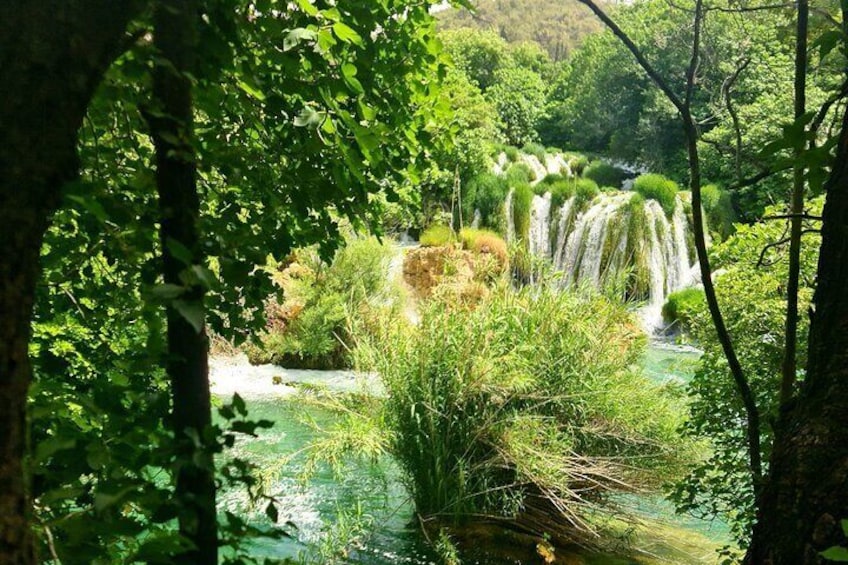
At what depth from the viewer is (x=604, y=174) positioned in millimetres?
25375

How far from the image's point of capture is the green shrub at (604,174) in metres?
25.0

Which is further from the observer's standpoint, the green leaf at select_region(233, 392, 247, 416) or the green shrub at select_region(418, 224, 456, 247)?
the green shrub at select_region(418, 224, 456, 247)

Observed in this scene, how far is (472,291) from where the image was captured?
6305 millimetres

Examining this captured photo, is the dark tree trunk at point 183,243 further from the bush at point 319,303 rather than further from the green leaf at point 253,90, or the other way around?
the bush at point 319,303

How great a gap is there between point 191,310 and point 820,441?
864mm

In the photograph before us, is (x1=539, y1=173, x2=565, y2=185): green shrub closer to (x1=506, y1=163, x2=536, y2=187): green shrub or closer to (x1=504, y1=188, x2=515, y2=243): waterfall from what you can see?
(x1=506, y1=163, x2=536, y2=187): green shrub

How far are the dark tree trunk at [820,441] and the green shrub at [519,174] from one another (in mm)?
17451

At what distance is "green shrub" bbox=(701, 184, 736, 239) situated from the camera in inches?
720

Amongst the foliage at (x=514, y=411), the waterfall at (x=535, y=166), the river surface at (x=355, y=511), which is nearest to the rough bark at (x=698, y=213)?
the river surface at (x=355, y=511)

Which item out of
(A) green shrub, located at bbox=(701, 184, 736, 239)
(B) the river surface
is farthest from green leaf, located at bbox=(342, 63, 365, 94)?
(A) green shrub, located at bbox=(701, 184, 736, 239)

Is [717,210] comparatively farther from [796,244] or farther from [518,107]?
[796,244]

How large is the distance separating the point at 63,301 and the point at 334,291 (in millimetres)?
10575

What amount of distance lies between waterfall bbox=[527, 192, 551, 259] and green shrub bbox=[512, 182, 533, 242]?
4.7 inches

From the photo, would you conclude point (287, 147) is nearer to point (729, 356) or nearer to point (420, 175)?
point (420, 175)
